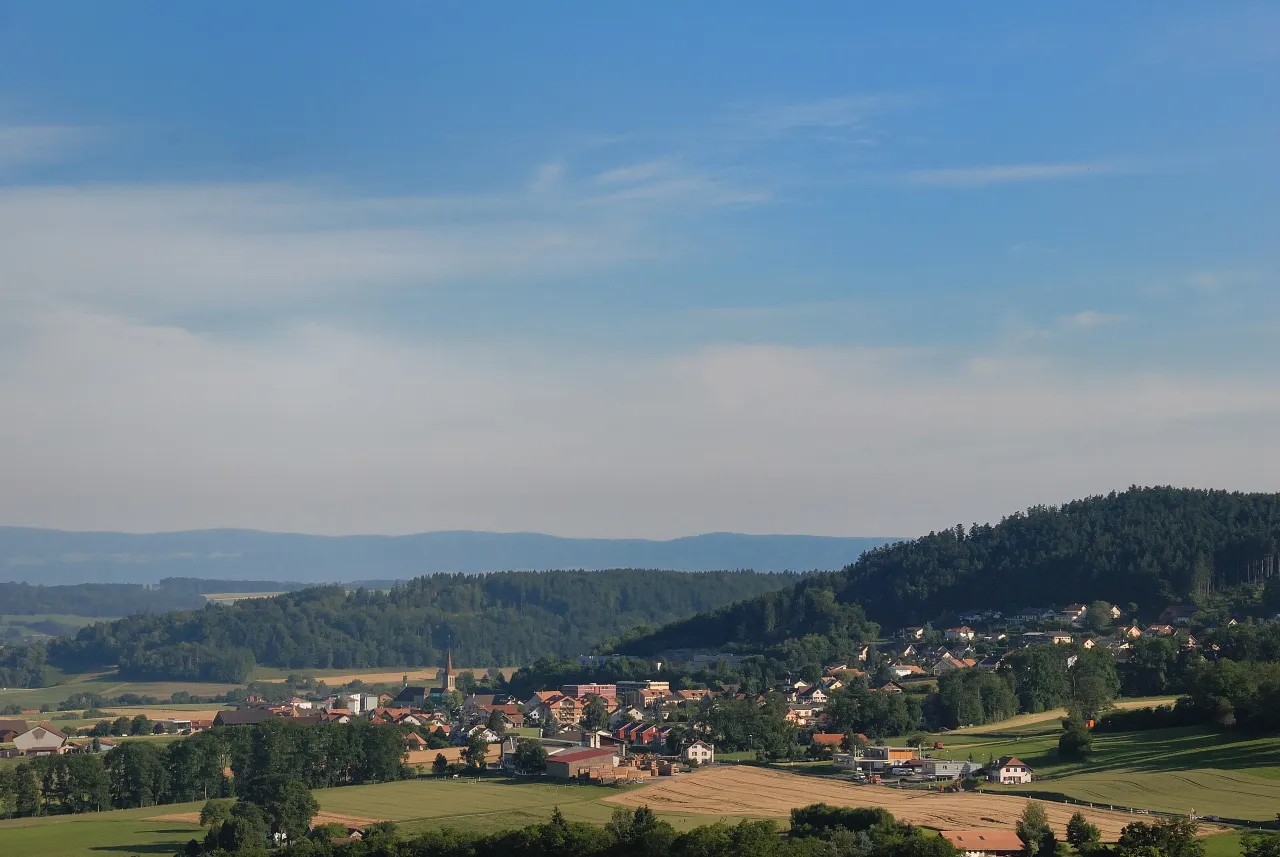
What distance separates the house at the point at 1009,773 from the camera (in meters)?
57.8

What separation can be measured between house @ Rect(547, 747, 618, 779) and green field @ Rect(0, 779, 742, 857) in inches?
83.5

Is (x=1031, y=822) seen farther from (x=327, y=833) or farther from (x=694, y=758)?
(x=694, y=758)

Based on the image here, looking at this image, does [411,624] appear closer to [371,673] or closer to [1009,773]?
[371,673]

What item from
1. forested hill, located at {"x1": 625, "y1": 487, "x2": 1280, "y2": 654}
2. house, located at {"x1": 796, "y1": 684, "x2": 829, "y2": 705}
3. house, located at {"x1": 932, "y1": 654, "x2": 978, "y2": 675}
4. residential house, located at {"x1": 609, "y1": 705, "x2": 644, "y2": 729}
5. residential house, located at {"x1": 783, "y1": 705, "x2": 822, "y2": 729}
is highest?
forested hill, located at {"x1": 625, "y1": 487, "x2": 1280, "y2": 654}

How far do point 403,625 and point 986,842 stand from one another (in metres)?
130

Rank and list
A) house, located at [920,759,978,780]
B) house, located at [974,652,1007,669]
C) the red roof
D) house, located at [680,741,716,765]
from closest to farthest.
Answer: house, located at [920,759,978,780] → the red roof → house, located at [680,741,716,765] → house, located at [974,652,1007,669]

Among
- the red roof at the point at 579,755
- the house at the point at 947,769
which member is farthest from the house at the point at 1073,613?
the red roof at the point at 579,755

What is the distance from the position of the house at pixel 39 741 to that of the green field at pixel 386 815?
21991mm

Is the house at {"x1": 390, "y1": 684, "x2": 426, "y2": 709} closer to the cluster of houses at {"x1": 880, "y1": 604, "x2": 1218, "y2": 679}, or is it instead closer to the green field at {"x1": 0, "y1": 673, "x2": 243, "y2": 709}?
the green field at {"x1": 0, "y1": 673, "x2": 243, "y2": 709}

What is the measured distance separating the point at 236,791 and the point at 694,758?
1883 centimetres

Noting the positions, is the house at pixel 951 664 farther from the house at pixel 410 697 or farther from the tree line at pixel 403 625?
the tree line at pixel 403 625

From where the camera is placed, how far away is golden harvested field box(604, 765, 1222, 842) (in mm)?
48969

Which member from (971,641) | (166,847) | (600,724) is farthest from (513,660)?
(166,847)

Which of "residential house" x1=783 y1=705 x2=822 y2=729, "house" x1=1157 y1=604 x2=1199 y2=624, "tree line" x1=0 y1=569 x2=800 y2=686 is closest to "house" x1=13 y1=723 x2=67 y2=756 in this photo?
"residential house" x1=783 y1=705 x2=822 y2=729
